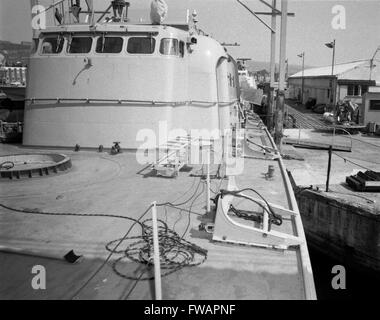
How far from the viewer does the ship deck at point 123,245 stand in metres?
3.61

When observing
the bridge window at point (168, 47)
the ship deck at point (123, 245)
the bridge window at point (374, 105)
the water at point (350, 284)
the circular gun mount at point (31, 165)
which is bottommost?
the water at point (350, 284)

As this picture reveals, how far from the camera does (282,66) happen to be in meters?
15.6

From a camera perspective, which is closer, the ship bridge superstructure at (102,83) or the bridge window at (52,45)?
the ship bridge superstructure at (102,83)

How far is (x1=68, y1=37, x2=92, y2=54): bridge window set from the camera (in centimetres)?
922

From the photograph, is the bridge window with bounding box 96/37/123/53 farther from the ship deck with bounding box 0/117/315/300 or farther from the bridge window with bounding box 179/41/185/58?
the ship deck with bounding box 0/117/315/300

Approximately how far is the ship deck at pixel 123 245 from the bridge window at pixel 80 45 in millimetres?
3282

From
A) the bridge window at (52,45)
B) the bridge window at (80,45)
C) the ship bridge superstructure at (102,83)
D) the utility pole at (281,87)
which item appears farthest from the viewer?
the utility pole at (281,87)

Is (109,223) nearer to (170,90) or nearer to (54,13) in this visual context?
(170,90)

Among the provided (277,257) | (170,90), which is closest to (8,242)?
(277,257)

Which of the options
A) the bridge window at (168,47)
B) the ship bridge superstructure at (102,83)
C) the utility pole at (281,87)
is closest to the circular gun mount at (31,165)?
the ship bridge superstructure at (102,83)

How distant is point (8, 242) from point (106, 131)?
16.4 feet

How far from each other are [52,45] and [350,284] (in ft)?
32.2

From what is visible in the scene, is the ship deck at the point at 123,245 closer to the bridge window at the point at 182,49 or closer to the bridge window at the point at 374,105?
the bridge window at the point at 182,49

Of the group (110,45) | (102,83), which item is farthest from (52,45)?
(102,83)
